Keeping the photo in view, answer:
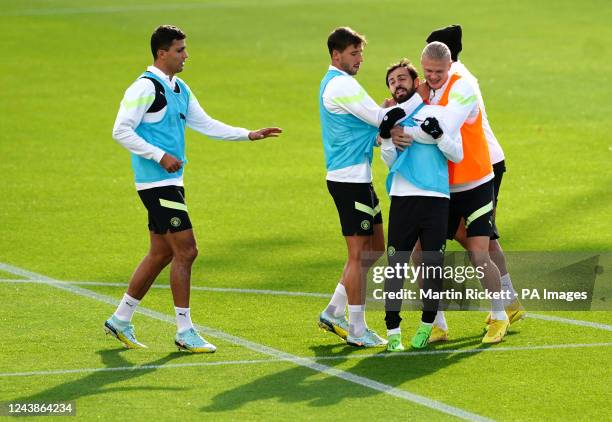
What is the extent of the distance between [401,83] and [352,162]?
66 centimetres

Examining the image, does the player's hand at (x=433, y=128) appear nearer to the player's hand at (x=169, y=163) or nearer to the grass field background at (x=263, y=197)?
the grass field background at (x=263, y=197)

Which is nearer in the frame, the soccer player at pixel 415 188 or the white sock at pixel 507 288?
the soccer player at pixel 415 188

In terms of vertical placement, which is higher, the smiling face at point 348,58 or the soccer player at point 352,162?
the smiling face at point 348,58

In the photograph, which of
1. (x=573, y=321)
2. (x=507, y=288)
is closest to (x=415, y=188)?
(x=507, y=288)

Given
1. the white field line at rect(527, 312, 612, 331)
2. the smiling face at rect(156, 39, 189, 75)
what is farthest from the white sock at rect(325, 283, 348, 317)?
the smiling face at rect(156, 39, 189, 75)

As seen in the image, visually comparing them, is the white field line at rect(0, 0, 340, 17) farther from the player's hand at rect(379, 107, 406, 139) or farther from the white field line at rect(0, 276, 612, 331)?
the player's hand at rect(379, 107, 406, 139)

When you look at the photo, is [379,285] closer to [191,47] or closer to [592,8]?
[191,47]

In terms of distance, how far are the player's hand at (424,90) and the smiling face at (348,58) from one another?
48cm

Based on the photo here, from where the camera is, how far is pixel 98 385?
8711mm

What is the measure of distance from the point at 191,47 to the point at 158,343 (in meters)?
16.0

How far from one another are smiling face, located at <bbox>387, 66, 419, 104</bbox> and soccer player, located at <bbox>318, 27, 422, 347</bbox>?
0.16 meters

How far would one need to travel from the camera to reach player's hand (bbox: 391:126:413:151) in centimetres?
922

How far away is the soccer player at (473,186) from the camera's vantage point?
9.40 m

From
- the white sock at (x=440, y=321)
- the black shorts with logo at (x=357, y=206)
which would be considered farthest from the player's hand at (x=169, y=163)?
the white sock at (x=440, y=321)
